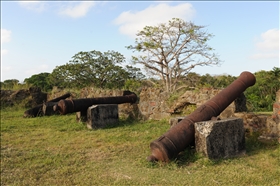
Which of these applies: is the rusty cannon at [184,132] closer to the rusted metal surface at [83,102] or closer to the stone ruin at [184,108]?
the stone ruin at [184,108]

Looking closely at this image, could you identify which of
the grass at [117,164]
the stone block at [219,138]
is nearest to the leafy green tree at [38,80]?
the grass at [117,164]

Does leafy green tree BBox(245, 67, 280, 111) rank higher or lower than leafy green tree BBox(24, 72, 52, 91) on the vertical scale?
lower

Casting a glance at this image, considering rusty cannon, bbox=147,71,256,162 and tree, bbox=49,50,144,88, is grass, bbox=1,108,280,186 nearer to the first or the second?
rusty cannon, bbox=147,71,256,162

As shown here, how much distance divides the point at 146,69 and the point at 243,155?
16160 mm

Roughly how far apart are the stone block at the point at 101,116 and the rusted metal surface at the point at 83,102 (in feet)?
1.15

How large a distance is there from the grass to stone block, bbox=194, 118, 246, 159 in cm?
15

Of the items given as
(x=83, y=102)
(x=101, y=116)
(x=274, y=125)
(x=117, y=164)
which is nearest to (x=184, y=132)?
(x=117, y=164)

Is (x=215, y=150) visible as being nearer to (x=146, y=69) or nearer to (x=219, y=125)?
(x=219, y=125)

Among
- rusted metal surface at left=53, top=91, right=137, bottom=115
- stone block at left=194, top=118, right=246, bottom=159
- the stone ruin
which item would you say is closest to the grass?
stone block at left=194, top=118, right=246, bottom=159

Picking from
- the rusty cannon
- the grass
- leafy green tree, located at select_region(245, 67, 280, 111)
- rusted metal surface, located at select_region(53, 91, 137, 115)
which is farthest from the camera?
leafy green tree, located at select_region(245, 67, 280, 111)

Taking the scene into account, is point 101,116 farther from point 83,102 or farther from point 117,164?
point 117,164

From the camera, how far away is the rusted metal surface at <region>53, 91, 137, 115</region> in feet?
26.2

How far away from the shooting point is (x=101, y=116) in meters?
8.06

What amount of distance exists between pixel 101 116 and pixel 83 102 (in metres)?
0.80
